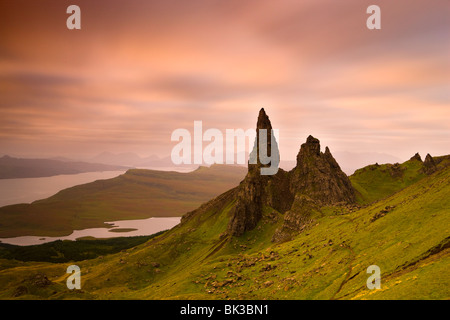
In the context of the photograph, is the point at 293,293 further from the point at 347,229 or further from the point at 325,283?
the point at 347,229

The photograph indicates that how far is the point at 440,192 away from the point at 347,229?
123ft

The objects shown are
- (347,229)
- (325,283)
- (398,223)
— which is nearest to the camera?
(325,283)

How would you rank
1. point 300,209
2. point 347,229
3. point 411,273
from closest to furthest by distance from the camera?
point 411,273 → point 347,229 → point 300,209

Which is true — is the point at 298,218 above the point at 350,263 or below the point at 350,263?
above

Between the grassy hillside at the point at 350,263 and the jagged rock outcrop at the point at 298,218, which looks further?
the jagged rock outcrop at the point at 298,218

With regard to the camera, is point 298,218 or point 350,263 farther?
point 298,218

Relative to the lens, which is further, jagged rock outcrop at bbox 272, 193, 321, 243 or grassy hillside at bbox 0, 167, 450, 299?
jagged rock outcrop at bbox 272, 193, 321, 243
